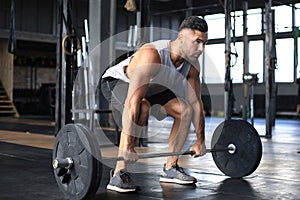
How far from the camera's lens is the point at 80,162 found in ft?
6.39

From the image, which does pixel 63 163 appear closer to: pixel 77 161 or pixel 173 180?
pixel 77 161

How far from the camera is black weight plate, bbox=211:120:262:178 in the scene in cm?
255

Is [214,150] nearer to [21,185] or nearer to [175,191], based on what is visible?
[175,191]

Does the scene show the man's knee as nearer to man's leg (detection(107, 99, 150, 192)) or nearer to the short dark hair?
man's leg (detection(107, 99, 150, 192))

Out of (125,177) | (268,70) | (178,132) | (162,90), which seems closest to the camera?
(125,177)

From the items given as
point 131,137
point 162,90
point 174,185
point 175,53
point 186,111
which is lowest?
point 174,185

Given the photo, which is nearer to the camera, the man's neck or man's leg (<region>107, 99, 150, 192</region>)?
man's leg (<region>107, 99, 150, 192</region>)

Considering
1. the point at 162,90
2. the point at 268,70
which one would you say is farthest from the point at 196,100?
the point at 268,70

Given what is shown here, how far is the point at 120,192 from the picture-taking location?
2154 millimetres

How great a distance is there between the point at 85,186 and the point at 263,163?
1757 millimetres

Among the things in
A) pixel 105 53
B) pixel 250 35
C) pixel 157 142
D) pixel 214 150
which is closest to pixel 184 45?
pixel 214 150

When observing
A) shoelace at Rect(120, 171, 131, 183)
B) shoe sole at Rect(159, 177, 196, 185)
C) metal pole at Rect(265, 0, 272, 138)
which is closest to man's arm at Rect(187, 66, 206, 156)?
shoe sole at Rect(159, 177, 196, 185)

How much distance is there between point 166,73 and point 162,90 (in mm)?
147

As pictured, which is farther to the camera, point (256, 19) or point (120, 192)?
point (256, 19)
